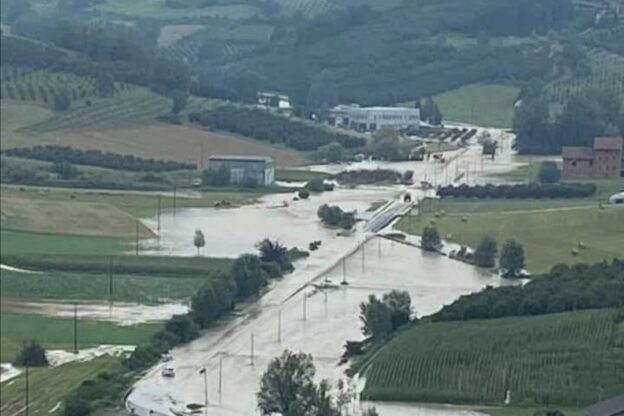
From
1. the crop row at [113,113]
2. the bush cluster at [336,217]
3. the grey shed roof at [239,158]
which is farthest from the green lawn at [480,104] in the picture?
the bush cluster at [336,217]

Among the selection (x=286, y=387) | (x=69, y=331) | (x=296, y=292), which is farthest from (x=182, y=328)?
(x=286, y=387)

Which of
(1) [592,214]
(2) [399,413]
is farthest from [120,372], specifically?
(1) [592,214]

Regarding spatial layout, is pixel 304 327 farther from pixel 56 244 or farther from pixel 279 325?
pixel 56 244

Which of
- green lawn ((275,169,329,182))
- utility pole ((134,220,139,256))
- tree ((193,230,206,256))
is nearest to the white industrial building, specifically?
green lawn ((275,169,329,182))

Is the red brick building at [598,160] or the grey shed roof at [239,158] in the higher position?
the red brick building at [598,160]

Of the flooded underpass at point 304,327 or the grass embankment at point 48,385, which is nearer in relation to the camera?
the grass embankment at point 48,385

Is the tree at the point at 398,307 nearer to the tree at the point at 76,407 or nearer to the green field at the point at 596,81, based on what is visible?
the tree at the point at 76,407

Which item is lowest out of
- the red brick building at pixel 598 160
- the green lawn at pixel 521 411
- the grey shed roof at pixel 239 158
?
the green lawn at pixel 521 411
